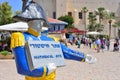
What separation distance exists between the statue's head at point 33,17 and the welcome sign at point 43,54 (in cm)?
20

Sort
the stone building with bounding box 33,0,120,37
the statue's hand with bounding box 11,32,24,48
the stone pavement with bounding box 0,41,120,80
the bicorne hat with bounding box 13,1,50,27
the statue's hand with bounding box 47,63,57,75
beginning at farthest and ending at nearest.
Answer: the stone building with bounding box 33,0,120,37 → the stone pavement with bounding box 0,41,120,80 → the bicorne hat with bounding box 13,1,50,27 → the statue's hand with bounding box 11,32,24,48 → the statue's hand with bounding box 47,63,57,75

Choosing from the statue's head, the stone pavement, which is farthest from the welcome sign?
the stone pavement

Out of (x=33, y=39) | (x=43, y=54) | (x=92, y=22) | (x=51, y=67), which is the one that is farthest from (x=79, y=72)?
(x=92, y=22)

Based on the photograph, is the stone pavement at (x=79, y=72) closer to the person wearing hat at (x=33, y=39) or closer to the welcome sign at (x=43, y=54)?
the person wearing hat at (x=33, y=39)

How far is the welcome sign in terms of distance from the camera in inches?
129

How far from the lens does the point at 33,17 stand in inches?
136

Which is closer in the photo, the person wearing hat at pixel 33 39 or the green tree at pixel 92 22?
the person wearing hat at pixel 33 39

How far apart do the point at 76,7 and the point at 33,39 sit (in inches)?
3792

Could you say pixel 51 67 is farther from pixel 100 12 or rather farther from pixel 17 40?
pixel 100 12

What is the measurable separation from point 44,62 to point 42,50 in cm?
13

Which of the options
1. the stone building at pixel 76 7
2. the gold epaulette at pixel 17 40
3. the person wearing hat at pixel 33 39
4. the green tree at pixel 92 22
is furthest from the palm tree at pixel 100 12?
the gold epaulette at pixel 17 40

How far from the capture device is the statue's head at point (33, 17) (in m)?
3.46

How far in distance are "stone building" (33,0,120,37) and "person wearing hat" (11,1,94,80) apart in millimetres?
91913

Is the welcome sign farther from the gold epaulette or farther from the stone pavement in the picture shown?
the stone pavement
